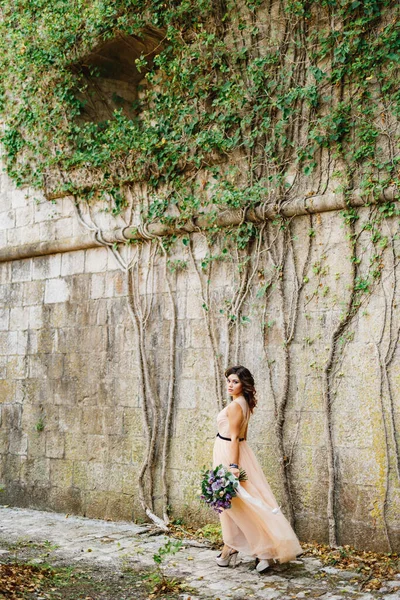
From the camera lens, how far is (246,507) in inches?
203

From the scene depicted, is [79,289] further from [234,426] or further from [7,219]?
[234,426]

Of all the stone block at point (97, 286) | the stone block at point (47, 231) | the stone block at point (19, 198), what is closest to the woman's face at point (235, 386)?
the stone block at point (97, 286)

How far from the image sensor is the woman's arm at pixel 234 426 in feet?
17.4

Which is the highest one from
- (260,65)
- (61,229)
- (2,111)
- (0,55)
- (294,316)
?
(0,55)

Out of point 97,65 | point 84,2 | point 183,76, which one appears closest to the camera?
point 183,76

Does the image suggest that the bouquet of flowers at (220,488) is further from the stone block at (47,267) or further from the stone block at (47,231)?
the stone block at (47,231)

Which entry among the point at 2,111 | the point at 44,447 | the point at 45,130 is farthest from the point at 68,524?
the point at 2,111

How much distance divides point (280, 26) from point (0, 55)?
3685 millimetres

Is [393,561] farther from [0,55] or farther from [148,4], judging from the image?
[0,55]

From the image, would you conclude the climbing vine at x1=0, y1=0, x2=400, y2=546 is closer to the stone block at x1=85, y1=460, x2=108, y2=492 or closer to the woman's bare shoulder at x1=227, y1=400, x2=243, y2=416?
the stone block at x1=85, y1=460, x2=108, y2=492

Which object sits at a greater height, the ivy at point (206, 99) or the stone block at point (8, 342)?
the ivy at point (206, 99)

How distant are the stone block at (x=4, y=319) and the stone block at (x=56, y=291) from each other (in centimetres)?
69

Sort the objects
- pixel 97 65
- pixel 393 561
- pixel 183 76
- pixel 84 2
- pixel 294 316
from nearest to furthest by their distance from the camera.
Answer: pixel 393 561 → pixel 294 316 → pixel 183 76 → pixel 84 2 → pixel 97 65

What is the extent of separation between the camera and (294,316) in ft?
20.3
